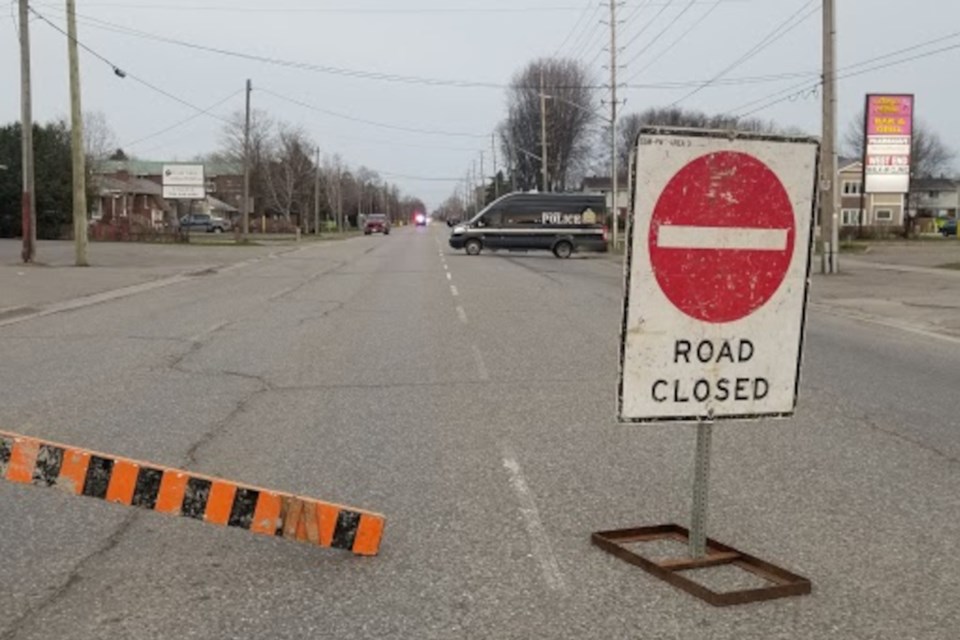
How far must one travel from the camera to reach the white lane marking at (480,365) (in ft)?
32.8

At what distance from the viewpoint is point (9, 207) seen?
5662cm

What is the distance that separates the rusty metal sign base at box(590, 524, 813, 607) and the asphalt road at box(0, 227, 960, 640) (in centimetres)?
6

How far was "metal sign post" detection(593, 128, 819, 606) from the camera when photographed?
4.09 metres

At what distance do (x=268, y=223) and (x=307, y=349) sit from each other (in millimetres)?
86704

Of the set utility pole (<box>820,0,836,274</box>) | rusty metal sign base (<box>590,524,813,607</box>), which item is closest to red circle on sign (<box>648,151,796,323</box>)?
rusty metal sign base (<box>590,524,813,607</box>)

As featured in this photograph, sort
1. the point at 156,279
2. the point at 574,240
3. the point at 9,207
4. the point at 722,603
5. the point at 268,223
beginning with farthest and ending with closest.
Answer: the point at 268,223 < the point at 9,207 < the point at 574,240 < the point at 156,279 < the point at 722,603

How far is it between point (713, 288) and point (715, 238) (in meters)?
0.22

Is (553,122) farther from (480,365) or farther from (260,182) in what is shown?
(480,365)

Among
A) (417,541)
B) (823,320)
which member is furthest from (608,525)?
(823,320)

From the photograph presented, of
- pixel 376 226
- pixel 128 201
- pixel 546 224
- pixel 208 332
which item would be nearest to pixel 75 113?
pixel 208 332

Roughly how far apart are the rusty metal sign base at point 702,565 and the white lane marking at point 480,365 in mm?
5032

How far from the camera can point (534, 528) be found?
16.4 ft

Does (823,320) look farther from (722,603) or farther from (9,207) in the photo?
(9,207)

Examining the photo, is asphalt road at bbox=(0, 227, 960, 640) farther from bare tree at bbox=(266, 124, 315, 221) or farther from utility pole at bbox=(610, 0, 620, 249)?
bare tree at bbox=(266, 124, 315, 221)
